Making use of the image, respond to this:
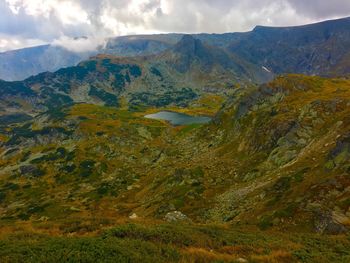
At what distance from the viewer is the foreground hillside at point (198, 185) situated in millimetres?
24891

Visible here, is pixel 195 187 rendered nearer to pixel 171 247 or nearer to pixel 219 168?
pixel 219 168

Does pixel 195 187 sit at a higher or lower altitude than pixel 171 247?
lower

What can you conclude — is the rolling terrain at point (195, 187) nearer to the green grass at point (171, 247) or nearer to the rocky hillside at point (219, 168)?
the green grass at point (171, 247)

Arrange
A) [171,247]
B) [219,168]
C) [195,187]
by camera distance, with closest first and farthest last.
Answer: [171,247] < [195,187] < [219,168]

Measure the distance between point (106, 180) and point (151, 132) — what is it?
68707mm

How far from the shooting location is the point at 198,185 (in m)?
77.4

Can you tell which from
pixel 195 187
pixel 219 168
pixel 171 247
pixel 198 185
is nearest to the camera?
pixel 171 247

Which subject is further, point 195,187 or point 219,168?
point 219,168

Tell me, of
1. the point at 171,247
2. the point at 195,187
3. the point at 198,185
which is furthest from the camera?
the point at 198,185

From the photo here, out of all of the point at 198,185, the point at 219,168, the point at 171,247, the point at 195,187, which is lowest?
the point at 195,187

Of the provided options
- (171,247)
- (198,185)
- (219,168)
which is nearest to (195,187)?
(198,185)

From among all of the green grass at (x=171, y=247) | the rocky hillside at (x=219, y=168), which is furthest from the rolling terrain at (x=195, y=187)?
the rocky hillside at (x=219, y=168)

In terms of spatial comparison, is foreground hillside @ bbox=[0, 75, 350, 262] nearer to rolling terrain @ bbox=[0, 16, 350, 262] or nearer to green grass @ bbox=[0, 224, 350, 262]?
green grass @ bbox=[0, 224, 350, 262]

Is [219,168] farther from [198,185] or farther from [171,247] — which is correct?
[171,247]
